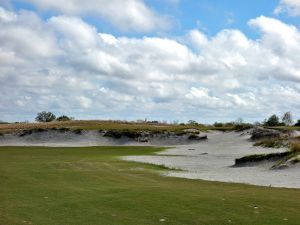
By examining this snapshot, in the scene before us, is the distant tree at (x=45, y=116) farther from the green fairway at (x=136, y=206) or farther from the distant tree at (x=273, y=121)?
the green fairway at (x=136, y=206)

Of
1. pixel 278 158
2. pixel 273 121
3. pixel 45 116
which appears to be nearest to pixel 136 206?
pixel 278 158

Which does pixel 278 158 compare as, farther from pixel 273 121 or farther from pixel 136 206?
pixel 273 121

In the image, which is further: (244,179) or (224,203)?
(244,179)

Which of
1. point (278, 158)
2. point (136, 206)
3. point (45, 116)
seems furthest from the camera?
point (45, 116)

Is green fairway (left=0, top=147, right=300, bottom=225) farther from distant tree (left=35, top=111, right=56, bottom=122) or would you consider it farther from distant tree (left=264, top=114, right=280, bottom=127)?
distant tree (left=35, top=111, right=56, bottom=122)

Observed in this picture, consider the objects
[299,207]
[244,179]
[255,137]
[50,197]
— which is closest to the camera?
[299,207]

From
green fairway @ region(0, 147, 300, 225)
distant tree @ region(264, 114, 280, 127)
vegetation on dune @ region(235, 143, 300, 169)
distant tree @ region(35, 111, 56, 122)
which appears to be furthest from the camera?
distant tree @ region(35, 111, 56, 122)

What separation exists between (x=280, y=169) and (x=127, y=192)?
17829 mm

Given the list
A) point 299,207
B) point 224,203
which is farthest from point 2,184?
point 299,207

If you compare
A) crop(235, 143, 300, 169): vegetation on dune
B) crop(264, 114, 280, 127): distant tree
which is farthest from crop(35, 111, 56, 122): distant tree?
crop(235, 143, 300, 169): vegetation on dune

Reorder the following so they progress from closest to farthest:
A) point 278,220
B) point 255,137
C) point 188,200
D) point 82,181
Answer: point 278,220, point 188,200, point 82,181, point 255,137

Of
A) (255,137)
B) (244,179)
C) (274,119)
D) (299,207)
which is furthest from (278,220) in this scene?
(274,119)

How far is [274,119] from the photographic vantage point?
491 ft

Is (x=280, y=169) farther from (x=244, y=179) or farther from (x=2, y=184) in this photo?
(x=2, y=184)
